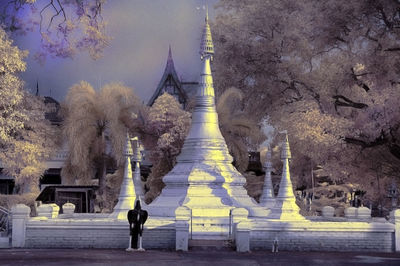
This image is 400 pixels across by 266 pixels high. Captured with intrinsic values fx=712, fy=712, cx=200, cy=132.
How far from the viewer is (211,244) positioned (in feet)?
78.0

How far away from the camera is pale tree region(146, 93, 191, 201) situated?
41.8m

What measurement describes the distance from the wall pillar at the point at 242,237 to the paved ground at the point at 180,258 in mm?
493

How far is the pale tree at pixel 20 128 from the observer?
105 ft

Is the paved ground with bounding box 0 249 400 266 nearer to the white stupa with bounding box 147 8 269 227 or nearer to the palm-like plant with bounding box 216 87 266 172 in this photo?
the white stupa with bounding box 147 8 269 227

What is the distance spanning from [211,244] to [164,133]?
19840 mm

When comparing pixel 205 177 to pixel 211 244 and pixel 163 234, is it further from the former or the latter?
pixel 163 234

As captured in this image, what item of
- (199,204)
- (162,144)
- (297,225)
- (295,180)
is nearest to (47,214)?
(199,204)

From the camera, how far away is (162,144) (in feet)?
136

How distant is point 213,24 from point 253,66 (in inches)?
133

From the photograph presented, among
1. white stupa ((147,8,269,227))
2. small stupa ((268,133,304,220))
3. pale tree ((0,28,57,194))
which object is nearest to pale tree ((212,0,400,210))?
white stupa ((147,8,269,227))

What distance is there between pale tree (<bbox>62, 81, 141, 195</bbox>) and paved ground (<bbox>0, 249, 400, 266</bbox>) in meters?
17.5

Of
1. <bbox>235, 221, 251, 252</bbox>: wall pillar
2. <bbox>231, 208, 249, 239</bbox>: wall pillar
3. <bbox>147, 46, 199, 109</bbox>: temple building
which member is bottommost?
<bbox>235, 221, 251, 252</bbox>: wall pillar

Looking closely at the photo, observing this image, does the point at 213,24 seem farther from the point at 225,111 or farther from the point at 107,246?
the point at 107,246

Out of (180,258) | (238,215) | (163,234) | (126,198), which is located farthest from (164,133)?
(180,258)
